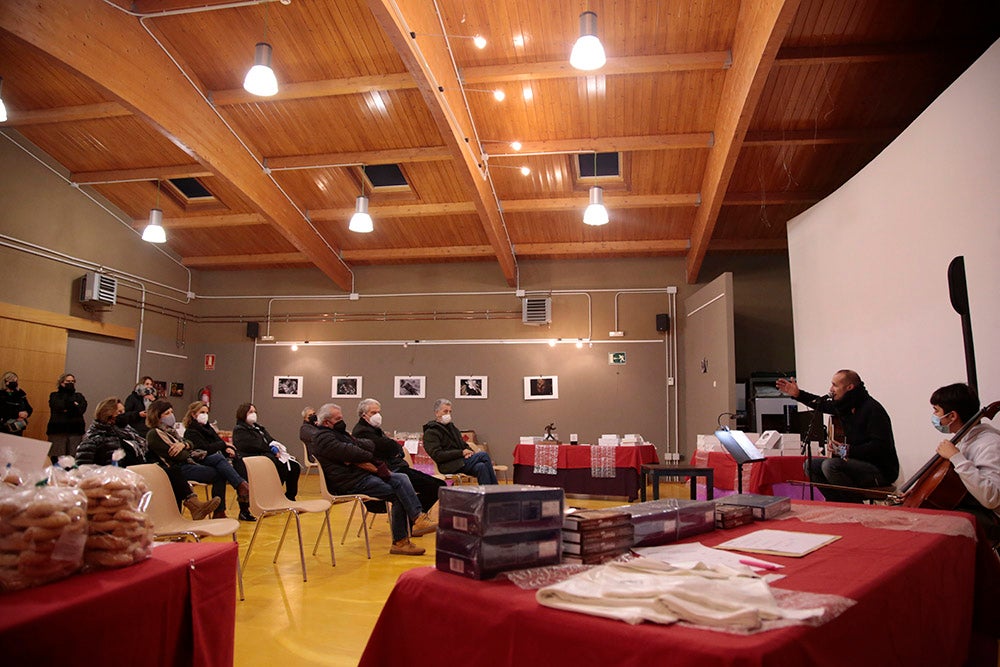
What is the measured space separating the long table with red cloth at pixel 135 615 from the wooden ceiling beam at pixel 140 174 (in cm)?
832

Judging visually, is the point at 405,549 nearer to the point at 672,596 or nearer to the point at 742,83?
the point at 672,596

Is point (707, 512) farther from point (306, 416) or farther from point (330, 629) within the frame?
point (306, 416)

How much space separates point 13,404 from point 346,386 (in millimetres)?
4896

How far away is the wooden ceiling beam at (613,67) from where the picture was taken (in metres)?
6.74

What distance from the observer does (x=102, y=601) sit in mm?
1404

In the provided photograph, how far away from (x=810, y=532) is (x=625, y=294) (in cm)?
927

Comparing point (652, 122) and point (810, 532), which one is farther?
point (652, 122)

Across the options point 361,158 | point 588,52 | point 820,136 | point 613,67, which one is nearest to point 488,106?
point 613,67

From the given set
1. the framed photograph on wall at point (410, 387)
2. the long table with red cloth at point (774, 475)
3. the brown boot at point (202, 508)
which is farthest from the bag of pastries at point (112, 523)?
the framed photograph on wall at point (410, 387)

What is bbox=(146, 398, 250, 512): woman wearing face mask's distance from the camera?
536 centimetres

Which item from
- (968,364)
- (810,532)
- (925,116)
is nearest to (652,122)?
(925,116)

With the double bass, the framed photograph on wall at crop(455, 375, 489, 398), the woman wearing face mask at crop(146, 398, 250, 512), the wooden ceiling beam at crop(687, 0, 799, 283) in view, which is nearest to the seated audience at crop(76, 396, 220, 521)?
the woman wearing face mask at crop(146, 398, 250, 512)

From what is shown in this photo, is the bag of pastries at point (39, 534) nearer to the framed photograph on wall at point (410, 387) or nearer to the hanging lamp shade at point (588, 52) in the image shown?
the hanging lamp shade at point (588, 52)

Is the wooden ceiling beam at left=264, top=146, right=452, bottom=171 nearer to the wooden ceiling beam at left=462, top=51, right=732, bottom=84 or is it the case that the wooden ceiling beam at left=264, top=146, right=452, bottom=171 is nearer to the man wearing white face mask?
the wooden ceiling beam at left=462, top=51, right=732, bottom=84
